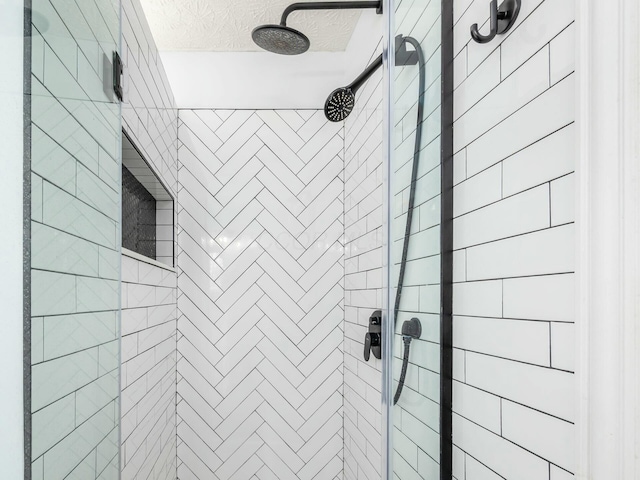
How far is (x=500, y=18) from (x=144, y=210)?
1829mm

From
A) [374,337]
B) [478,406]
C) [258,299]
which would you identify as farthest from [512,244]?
[258,299]

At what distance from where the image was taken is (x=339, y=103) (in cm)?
221

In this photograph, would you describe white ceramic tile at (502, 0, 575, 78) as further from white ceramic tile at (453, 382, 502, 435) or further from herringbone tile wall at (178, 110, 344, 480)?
herringbone tile wall at (178, 110, 344, 480)

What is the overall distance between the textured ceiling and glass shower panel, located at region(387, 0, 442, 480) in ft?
4.65

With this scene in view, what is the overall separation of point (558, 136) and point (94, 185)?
0.74 meters

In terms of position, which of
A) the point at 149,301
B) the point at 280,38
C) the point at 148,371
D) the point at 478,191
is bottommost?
the point at 148,371

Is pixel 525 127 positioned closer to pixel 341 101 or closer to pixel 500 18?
pixel 500 18

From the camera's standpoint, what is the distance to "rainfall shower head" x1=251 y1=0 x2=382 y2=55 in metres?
1.96

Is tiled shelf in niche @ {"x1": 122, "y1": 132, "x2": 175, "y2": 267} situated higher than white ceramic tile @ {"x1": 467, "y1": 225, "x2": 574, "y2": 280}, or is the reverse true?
tiled shelf in niche @ {"x1": 122, "y1": 132, "x2": 175, "y2": 267}

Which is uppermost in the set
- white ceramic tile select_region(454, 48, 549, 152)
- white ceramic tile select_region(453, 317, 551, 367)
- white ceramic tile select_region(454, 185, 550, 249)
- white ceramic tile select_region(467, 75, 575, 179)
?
white ceramic tile select_region(454, 48, 549, 152)
